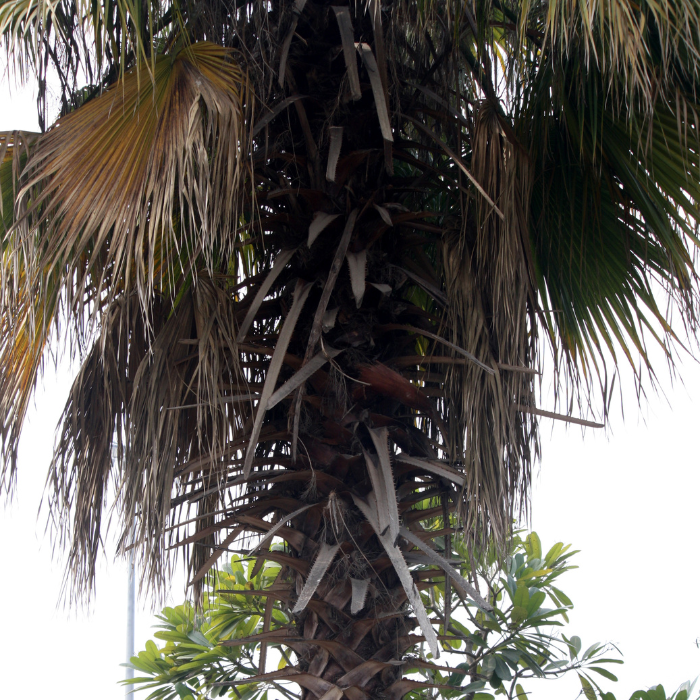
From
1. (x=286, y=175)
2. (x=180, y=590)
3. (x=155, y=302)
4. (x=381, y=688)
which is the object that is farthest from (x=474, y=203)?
(x=180, y=590)

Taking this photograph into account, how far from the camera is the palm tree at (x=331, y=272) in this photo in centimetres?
117

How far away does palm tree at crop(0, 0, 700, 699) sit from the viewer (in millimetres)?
1168

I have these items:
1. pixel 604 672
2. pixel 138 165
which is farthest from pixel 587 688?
pixel 138 165

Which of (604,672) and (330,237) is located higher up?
(330,237)

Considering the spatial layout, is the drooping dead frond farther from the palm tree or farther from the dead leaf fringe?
the dead leaf fringe

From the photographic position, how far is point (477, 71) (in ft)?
→ 4.71

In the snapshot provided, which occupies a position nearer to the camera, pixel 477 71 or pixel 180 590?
pixel 477 71

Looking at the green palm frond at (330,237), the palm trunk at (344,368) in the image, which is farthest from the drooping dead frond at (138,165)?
the palm trunk at (344,368)

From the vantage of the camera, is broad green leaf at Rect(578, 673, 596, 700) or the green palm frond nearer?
the green palm frond

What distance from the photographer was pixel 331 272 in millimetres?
1233

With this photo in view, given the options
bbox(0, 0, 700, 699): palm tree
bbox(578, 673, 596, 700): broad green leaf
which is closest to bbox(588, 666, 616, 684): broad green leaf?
bbox(578, 673, 596, 700): broad green leaf

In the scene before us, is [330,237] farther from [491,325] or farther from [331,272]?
[491,325]

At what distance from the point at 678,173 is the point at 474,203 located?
1.34 ft

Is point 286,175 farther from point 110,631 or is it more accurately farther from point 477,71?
point 110,631
